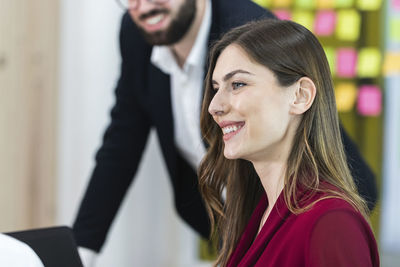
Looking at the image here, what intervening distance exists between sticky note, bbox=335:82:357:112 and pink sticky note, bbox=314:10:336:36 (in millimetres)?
248

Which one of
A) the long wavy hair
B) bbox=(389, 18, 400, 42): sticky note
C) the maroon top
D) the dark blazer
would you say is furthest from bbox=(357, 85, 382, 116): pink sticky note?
the maroon top

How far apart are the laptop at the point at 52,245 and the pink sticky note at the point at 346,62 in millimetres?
1990

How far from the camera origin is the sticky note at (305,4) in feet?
10.2

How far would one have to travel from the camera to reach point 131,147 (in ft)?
7.18

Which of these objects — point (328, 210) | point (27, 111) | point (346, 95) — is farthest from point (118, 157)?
point (346, 95)

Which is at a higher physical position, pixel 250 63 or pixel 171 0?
pixel 171 0

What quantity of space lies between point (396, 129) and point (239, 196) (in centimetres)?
166

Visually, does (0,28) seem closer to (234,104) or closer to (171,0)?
(171,0)

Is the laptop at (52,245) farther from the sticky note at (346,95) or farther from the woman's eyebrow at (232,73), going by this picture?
the sticky note at (346,95)

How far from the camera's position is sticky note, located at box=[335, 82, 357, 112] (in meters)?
3.04

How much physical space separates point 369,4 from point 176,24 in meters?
1.36

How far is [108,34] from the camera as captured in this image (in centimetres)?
287

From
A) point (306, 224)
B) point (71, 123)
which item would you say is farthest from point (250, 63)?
point (71, 123)

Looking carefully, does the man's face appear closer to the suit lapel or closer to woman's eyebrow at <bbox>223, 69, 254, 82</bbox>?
the suit lapel
